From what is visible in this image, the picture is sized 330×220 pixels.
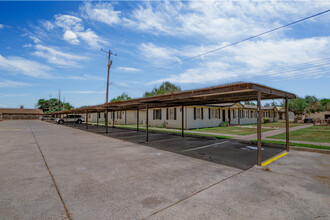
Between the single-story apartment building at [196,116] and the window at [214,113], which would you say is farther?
the window at [214,113]

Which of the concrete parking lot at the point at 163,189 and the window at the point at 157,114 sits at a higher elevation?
the window at the point at 157,114

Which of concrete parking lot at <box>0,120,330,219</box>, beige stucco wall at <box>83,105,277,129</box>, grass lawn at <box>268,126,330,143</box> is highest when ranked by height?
beige stucco wall at <box>83,105,277,129</box>

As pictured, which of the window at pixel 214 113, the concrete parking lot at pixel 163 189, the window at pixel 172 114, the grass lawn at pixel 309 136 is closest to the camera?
the concrete parking lot at pixel 163 189

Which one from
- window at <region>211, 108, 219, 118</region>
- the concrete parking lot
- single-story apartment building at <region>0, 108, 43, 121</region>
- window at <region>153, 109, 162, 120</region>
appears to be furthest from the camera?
single-story apartment building at <region>0, 108, 43, 121</region>

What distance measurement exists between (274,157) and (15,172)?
9.19m

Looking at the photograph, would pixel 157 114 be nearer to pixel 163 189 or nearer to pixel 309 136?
pixel 309 136

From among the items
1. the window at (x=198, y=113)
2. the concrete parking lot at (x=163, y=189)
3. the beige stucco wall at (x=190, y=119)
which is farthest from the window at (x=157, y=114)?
the concrete parking lot at (x=163, y=189)

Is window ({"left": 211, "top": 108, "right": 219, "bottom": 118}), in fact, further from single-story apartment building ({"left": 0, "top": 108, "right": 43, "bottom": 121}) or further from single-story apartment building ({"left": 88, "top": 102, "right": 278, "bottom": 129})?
single-story apartment building ({"left": 0, "top": 108, "right": 43, "bottom": 121})

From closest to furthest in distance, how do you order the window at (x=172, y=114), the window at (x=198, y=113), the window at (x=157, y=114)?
the window at (x=198, y=113) < the window at (x=172, y=114) < the window at (x=157, y=114)

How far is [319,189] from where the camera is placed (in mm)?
4070

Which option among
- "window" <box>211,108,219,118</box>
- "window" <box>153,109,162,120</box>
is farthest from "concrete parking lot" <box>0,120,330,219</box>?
"window" <box>153,109,162,120</box>

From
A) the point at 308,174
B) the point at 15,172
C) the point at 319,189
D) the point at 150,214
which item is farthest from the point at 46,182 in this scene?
the point at 308,174

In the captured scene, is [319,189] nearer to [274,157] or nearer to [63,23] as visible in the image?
[274,157]

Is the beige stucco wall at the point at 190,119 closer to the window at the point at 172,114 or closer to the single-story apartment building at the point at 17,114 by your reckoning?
the window at the point at 172,114
